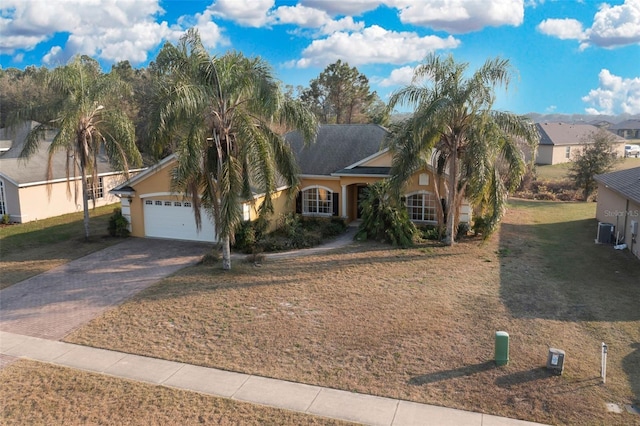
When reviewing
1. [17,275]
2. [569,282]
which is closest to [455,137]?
[569,282]

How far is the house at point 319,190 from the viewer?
20.1 metres

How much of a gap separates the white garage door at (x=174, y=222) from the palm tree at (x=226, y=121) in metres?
5.21

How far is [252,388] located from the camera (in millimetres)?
8516

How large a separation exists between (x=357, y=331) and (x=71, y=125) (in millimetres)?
13503

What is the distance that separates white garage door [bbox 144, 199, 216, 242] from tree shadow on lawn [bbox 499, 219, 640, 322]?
11.9 metres

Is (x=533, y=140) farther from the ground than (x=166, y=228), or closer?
farther from the ground

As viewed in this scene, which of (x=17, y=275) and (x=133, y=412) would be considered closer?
(x=133, y=412)

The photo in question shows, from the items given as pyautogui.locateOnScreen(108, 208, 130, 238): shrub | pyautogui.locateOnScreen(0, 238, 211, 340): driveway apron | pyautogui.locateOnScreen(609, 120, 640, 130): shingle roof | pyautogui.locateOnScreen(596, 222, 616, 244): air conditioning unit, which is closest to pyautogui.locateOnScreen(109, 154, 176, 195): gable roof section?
pyautogui.locateOnScreen(108, 208, 130, 238): shrub

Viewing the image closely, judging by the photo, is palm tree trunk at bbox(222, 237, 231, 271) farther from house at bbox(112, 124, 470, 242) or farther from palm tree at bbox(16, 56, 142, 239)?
palm tree at bbox(16, 56, 142, 239)

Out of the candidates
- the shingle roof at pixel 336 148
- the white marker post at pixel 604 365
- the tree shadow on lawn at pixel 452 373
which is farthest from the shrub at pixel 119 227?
the white marker post at pixel 604 365

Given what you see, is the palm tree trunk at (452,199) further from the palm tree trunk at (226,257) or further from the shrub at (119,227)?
the shrub at (119,227)

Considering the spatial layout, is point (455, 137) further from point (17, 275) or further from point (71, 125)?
point (17, 275)

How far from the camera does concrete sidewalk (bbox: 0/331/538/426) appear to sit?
760 centimetres

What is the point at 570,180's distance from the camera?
115 ft
